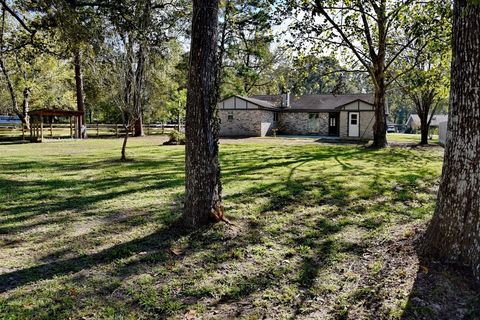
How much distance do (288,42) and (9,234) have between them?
47.3 ft

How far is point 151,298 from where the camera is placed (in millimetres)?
2904

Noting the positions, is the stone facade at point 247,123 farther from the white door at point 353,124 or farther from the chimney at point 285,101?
the white door at point 353,124

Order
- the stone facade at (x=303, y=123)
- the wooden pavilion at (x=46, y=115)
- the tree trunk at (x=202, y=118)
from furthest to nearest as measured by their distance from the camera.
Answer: the stone facade at (x=303, y=123)
the wooden pavilion at (x=46, y=115)
the tree trunk at (x=202, y=118)

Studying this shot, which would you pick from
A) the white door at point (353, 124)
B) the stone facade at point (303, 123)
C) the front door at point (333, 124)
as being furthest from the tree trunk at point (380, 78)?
the stone facade at point (303, 123)

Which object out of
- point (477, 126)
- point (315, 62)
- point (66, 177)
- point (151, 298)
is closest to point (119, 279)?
point (151, 298)

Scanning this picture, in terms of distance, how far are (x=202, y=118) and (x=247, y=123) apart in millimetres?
23827

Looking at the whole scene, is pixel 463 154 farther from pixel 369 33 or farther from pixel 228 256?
pixel 369 33

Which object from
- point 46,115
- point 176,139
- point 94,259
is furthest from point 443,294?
point 46,115

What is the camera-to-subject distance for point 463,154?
3.16 metres

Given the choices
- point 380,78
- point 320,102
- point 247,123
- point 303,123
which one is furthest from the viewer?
point 320,102

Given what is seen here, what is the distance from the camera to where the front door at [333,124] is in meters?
28.8

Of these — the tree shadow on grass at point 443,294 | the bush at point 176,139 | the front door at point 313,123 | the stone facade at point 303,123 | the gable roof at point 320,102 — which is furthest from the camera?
the front door at point 313,123

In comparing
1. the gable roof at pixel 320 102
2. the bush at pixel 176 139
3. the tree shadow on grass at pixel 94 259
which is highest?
the gable roof at pixel 320 102

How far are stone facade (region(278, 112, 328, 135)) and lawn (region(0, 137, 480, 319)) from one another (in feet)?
72.8
